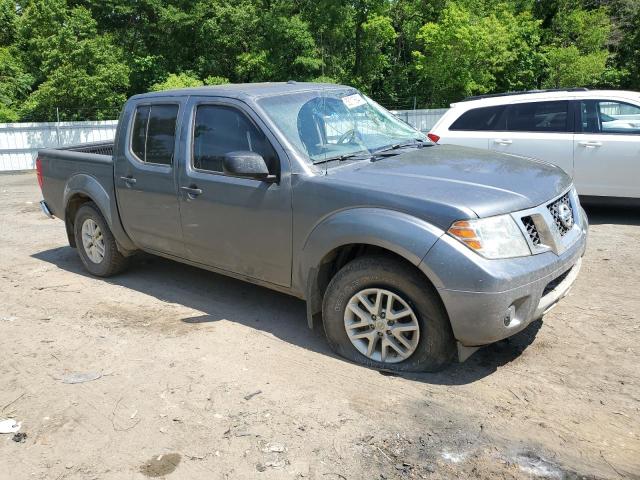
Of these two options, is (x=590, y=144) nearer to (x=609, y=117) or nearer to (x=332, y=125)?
(x=609, y=117)

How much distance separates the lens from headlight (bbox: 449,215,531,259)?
357 cm

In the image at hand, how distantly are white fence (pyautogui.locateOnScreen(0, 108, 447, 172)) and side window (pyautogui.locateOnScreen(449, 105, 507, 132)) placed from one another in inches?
345

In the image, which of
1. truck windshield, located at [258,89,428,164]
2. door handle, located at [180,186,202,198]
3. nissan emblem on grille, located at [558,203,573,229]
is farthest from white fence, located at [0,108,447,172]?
nissan emblem on grille, located at [558,203,573,229]

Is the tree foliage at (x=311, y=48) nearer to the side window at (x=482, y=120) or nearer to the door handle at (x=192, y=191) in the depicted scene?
the side window at (x=482, y=120)

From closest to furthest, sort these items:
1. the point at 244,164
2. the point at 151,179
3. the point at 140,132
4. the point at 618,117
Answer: the point at 244,164
the point at 151,179
the point at 140,132
the point at 618,117

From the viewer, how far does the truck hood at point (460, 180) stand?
3.70 meters

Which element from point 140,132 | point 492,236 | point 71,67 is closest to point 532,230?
point 492,236

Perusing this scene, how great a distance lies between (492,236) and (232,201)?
2.08m

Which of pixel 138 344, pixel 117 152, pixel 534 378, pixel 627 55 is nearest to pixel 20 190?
pixel 117 152

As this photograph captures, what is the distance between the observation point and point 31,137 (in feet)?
57.3

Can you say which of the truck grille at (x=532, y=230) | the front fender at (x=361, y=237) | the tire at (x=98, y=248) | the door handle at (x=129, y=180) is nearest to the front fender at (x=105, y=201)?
the tire at (x=98, y=248)

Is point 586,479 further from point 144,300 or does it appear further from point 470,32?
point 470,32

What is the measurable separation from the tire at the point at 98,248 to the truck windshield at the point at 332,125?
2575 millimetres

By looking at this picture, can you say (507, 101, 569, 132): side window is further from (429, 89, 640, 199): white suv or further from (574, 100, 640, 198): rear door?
(574, 100, 640, 198): rear door
